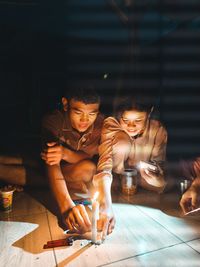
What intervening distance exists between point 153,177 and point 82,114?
5.57ft

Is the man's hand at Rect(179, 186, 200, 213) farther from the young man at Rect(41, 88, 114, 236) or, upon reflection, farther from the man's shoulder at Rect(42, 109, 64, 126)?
the man's shoulder at Rect(42, 109, 64, 126)

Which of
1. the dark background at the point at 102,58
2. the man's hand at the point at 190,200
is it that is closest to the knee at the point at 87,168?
the dark background at the point at 102,58

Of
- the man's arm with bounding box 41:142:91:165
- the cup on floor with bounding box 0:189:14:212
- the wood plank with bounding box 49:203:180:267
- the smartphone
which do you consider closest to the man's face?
the man's arm with bounding box 41:142:91:165

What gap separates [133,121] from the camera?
3961 mm

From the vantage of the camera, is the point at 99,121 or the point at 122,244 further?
the point at 99,121

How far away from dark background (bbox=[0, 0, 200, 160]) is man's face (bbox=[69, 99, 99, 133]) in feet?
1.10

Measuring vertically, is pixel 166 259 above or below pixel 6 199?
below

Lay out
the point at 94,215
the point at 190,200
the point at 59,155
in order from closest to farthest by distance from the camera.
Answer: the point at 94,215 → the point at 190,200 → the point at 59,155

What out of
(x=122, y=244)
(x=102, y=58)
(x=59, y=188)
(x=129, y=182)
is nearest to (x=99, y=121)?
(x=129, y=182)

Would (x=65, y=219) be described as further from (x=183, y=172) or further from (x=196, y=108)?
(x=196, y=108)

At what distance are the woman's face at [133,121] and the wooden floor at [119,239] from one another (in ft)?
4.03

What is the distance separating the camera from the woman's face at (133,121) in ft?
12.9

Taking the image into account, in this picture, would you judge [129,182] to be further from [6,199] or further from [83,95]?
[6,199]

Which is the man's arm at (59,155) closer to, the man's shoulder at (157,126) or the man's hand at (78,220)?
the man's hand at (78,220)
